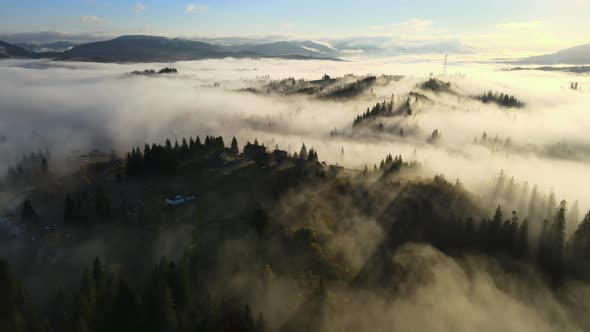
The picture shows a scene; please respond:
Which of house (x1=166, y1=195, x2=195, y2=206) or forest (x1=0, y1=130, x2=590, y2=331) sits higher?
house (x1=166, y1=195, x2=195, y2=206)

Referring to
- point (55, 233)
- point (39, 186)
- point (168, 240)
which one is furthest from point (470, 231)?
point (39, 186)

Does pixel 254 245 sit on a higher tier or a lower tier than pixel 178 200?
lower

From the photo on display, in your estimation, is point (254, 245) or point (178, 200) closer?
point (254, 245)

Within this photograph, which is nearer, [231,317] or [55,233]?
[231,317]

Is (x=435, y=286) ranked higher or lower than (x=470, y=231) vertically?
lower

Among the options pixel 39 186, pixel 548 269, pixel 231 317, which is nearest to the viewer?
pixel 231 317

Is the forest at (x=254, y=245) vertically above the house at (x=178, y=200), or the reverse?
the house at (x=178, y=200)

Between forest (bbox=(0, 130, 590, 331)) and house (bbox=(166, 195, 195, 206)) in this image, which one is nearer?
forest (bbox=(0, 130, 590, 331))

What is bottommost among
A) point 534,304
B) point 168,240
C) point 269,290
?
point 534,304

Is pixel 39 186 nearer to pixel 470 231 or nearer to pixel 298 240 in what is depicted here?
pixel 298 240

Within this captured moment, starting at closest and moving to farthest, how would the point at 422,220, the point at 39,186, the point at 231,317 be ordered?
the point at 231,317, the point at 422,220, the point at 39,186

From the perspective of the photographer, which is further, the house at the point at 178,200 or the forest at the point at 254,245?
the house at the point at 178,200
